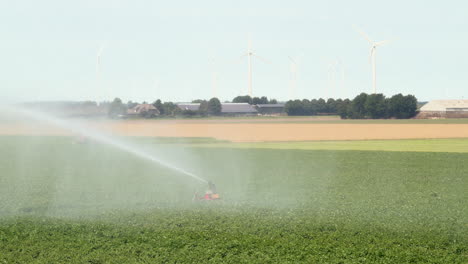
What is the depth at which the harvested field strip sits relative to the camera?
57.3 m

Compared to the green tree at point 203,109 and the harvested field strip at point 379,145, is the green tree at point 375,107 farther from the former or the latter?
the harvested field strip at point 379,145

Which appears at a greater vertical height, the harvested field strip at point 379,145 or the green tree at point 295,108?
the green tree at point 295,108

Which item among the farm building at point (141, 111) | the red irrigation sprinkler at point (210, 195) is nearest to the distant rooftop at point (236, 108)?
the farm building at point (141, 111)

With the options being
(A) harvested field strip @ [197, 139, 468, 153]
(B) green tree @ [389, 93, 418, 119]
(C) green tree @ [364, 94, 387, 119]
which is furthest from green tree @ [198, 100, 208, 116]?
(A) harvested field strip @ [197, 139, 468, 153]

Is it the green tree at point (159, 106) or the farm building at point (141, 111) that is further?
the green tree at point (159, 106)

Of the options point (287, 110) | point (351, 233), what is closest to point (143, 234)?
point (351, 233)

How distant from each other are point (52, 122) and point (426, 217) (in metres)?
14.4

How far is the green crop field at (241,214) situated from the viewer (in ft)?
51.5

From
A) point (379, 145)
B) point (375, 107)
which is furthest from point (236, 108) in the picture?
point (379, 145)

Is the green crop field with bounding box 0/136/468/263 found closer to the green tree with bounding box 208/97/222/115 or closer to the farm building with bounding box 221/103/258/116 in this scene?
the green tree with bounding box 208/97/222/115

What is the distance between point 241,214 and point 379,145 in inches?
1731

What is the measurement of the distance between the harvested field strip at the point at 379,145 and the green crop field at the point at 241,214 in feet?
54.8

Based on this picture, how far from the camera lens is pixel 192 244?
16484 mm

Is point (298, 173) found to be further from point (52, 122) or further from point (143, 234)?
point (143, 234)
